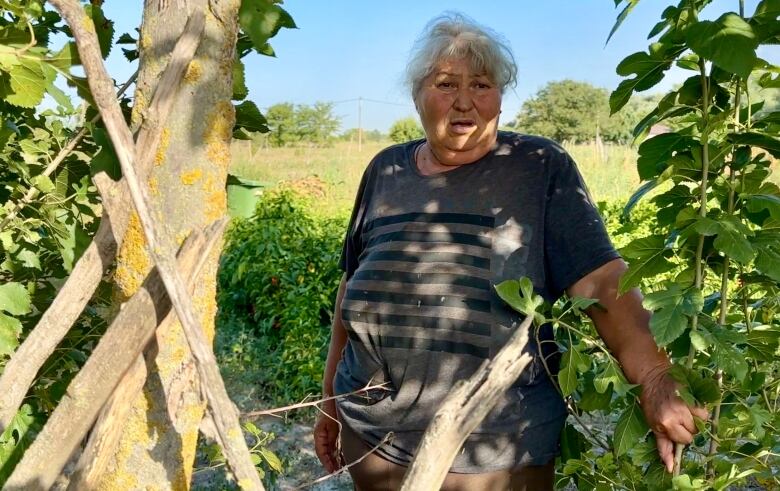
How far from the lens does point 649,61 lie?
5.72 feet

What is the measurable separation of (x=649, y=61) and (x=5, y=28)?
1415mm

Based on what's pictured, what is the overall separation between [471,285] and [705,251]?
59 cm

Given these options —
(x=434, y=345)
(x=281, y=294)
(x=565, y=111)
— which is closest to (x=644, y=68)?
(x=434, y=345)

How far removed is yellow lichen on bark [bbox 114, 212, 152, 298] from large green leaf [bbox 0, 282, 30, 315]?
0.50 m

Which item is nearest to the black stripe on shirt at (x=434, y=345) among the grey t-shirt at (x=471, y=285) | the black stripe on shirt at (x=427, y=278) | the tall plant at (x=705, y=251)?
the grey t-shirt at (x=471, y=285)

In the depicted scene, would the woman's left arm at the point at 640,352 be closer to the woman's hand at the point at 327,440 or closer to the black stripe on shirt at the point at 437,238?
the black stripe on shirt at the point at 437,238

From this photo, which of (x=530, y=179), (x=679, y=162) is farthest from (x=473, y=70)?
(x=679, y=162)

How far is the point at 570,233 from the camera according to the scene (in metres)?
1.96

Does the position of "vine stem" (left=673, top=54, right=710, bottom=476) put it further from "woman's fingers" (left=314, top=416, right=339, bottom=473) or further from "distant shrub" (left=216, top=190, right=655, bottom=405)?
"distant shrub" (left=216, top=190, right=655, bottom=405)

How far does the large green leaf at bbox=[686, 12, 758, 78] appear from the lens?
147 centimetres

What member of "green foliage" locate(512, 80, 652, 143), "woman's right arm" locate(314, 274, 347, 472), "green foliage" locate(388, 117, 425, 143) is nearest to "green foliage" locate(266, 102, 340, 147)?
"green foliage" locate(388, 117, 425, 143)

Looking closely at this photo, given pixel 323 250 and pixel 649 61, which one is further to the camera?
pixel 323 250

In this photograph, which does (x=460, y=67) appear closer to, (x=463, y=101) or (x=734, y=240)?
(x=463, y=101)

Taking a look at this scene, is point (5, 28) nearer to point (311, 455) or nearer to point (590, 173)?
point (311, 455)
